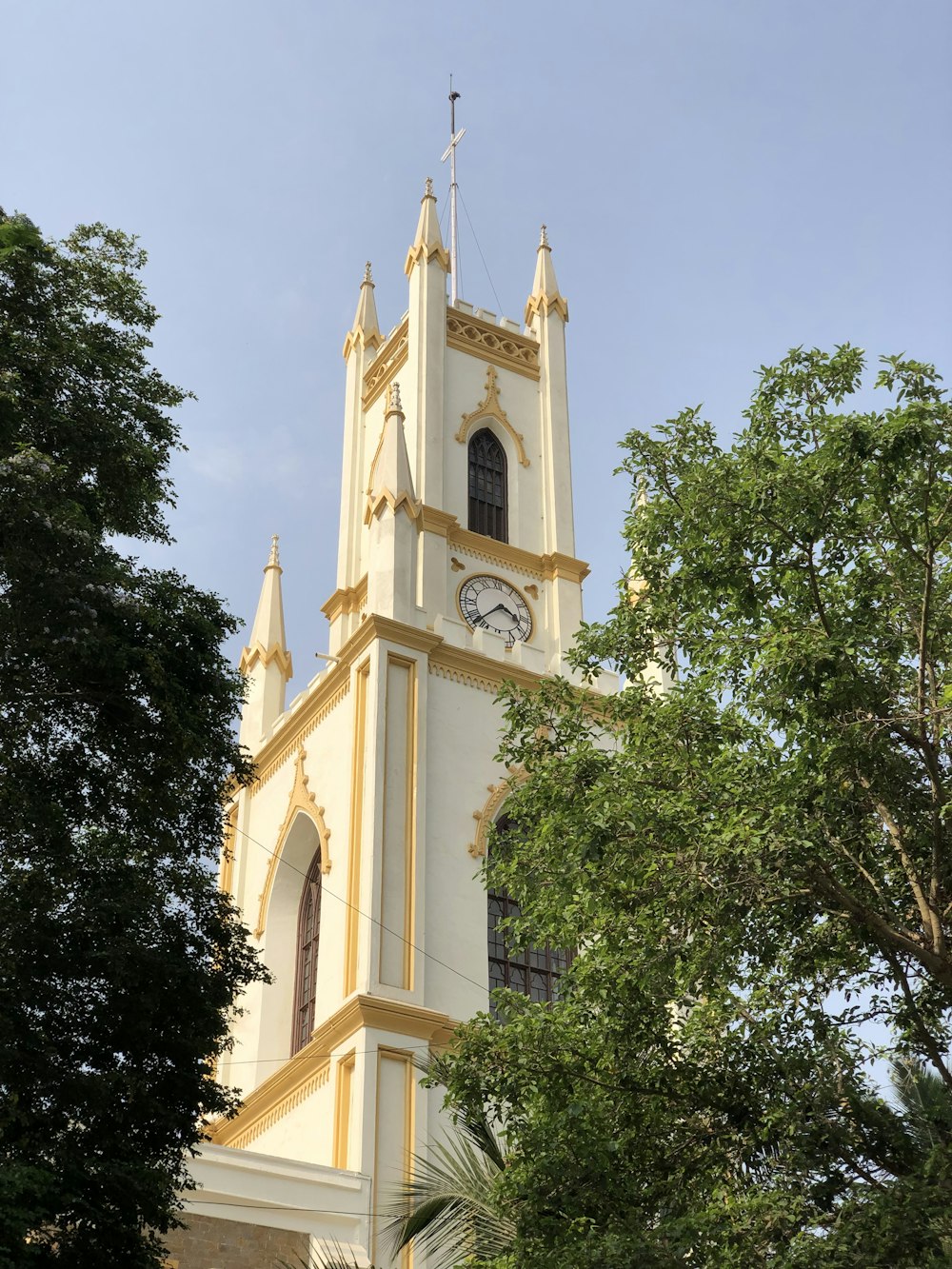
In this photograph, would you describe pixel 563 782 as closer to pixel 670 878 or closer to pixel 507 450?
pixel 670 878

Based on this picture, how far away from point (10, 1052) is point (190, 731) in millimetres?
2600

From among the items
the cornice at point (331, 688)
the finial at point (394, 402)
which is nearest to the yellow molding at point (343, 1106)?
the cornice at point (331, 688)

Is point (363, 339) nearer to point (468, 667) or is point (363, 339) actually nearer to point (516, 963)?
point (468, 667)

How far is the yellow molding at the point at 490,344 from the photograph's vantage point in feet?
105

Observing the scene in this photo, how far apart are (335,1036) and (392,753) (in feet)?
14.9

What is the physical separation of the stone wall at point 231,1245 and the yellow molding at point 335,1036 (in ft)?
6.75

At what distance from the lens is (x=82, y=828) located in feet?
37.6

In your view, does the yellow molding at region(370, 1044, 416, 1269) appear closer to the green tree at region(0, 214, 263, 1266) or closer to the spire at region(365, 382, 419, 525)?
the green tree at region(0, 214, 263, 1266)

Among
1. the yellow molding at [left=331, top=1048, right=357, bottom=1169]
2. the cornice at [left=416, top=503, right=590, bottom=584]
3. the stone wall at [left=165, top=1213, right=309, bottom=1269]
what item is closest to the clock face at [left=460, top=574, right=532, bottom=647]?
the cornice at [left=416, top=503, right=590, bottom=584]

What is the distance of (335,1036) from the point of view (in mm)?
21375

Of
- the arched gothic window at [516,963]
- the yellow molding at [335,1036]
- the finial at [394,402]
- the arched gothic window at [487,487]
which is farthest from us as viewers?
the arched gothic window at [487,487]

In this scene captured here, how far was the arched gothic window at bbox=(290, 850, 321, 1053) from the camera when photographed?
2458 cm

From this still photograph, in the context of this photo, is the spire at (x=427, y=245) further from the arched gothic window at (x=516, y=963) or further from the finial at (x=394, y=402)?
the arched gothic window at (x=516, y=963)

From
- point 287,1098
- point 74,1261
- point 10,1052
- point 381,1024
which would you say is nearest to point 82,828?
point 10,1052
